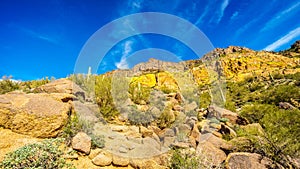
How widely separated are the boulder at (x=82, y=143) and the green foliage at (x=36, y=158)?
0.64 metres

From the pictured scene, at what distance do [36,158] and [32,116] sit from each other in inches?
56.0

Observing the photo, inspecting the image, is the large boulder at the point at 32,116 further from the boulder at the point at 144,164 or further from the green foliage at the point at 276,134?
the green foliage at the point at 276,134

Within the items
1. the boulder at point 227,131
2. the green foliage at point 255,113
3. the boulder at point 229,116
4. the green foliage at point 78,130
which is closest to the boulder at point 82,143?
the green foliage at point 78,130

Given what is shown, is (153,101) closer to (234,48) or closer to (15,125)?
(15,125)

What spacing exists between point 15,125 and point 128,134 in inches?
120

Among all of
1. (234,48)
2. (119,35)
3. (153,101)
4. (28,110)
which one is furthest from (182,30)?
(234,48)

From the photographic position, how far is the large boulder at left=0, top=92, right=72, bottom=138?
5137mm

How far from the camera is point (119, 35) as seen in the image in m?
10.2

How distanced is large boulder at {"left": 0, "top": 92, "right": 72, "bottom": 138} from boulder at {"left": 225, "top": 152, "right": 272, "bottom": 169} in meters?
4.07

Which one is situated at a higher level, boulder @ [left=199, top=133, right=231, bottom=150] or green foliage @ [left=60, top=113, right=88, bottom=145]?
green foliage @ [left=60, top=113, right=88, bottom=145]

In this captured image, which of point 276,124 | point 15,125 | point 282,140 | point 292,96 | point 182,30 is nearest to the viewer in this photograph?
point 15,125

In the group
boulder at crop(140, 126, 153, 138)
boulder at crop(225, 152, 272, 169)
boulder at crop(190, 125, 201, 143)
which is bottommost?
boulder at crop(225, 152, 272, 169)

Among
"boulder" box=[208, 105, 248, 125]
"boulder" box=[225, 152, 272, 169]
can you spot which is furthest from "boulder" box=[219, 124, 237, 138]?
"boulder" box=[225, 152, 272, 169]

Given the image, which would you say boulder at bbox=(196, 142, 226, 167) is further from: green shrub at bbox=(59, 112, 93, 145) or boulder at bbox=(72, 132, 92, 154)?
green shrub at bbox=(59, 112, 93, 145)
